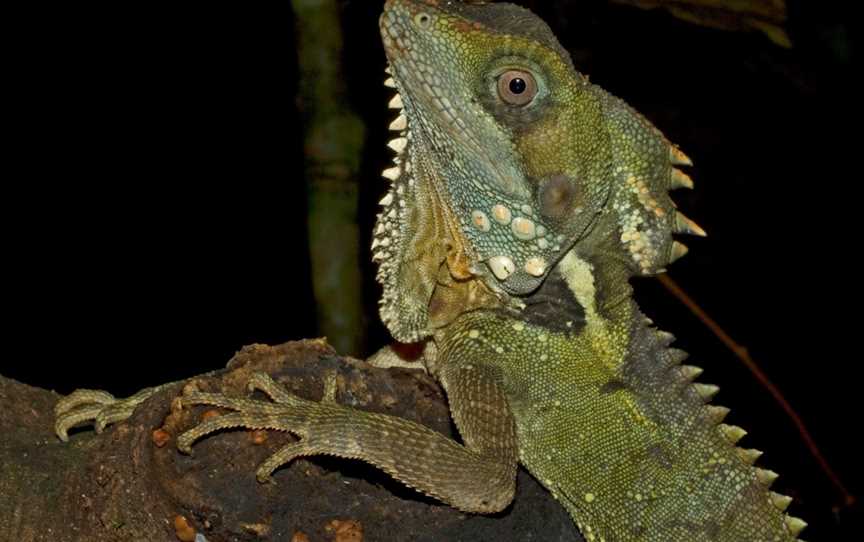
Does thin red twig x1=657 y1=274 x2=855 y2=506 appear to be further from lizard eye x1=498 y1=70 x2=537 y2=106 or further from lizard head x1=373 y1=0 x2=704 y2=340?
lizard eye x1=498 y1=70 x2=537 y2=106

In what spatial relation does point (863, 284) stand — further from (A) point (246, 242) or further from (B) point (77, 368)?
(B) point (77, 368)

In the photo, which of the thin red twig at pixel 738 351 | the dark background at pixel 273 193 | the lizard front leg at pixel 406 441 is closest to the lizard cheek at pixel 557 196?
the lizard front leg at pixel 406 441

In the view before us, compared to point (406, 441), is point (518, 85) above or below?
above

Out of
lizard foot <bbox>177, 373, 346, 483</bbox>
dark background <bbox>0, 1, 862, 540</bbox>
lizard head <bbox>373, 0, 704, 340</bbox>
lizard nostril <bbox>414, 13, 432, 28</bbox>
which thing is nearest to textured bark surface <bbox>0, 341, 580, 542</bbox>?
lizard foot <bbox>177, 373, 346, 483</bbox>

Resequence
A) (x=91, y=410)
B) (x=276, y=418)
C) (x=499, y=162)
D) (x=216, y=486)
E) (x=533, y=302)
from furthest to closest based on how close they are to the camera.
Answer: (x=533, y=302)
(x=499, y=162)
(x=91, y=410)
(x=276, y=418)
(x=216, y=486)

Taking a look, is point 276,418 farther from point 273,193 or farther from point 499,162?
point 273,193

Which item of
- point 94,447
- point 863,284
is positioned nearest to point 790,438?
point 863,284

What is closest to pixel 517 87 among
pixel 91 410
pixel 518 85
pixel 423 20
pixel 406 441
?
pixel 518 85
